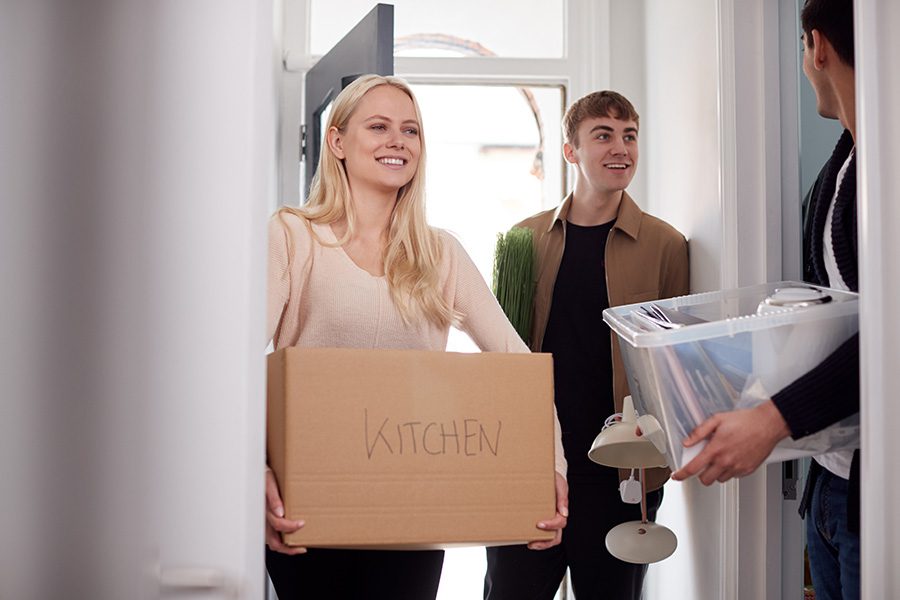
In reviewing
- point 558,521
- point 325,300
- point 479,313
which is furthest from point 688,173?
point 558,521

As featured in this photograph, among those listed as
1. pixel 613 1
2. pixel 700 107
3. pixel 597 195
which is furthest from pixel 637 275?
pixel 613 1

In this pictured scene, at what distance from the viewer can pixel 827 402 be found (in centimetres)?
136

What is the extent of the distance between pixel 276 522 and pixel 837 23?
118 cm

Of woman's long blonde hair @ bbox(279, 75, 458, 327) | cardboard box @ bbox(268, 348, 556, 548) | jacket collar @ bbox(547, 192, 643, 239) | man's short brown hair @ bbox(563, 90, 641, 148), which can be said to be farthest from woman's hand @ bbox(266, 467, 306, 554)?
man's short brown hair @ bbox(563, 90, 641, 148)

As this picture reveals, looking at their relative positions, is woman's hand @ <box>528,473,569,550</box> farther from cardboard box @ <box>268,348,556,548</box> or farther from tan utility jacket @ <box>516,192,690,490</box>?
tan utility jacket @ <box>516,192,690,490</box>

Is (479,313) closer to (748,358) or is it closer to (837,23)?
(748,358)

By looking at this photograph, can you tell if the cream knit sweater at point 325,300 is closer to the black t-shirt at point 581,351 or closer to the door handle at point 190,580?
the door handle at point 190,580

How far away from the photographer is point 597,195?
2.40m

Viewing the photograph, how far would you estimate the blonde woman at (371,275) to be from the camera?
157 cm

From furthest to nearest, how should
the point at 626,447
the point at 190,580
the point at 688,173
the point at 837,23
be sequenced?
the point at 688,173, the point at 626,447, the point at 837,23, the point at 190,580

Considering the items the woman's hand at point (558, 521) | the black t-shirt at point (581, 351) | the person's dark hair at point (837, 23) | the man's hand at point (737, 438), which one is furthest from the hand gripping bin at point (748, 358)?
the black t-shirt at point (581, 351)

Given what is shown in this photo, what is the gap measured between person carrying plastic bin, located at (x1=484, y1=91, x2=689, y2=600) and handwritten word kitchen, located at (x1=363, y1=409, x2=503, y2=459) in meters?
0.93

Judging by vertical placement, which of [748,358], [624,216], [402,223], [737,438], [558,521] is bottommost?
[558,521]

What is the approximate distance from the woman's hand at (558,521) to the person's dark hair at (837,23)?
32.9 inches
